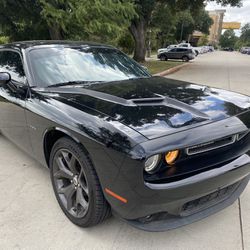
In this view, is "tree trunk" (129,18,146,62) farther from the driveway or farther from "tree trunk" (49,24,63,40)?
the driveway

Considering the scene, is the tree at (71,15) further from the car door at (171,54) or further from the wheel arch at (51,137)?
the car door at (171,54)

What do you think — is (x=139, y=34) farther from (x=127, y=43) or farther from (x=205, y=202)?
(x=205, y=202)

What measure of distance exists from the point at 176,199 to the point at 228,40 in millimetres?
148651

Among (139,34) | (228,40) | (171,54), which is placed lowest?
(228,40)

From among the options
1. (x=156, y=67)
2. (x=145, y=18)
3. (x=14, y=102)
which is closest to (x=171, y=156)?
(x=14, y=102)

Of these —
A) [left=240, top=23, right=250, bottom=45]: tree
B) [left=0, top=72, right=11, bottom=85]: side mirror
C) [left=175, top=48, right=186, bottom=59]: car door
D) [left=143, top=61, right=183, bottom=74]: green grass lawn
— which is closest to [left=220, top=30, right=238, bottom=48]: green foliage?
[left=240, top=23, right=250, bottom=45]: tree

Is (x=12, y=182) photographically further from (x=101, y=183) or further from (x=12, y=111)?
(x=101, y=183)

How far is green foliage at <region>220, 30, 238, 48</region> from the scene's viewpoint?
136 m

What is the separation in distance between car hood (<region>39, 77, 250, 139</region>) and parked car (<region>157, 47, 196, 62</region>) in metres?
27.5

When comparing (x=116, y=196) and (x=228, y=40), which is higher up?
(x=116, y=196)

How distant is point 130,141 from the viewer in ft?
6.29

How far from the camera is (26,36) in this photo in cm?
1480

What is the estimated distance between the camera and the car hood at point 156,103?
2146 mm

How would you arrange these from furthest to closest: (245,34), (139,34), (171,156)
A: (245,34)
(139,34)
(171,156)
